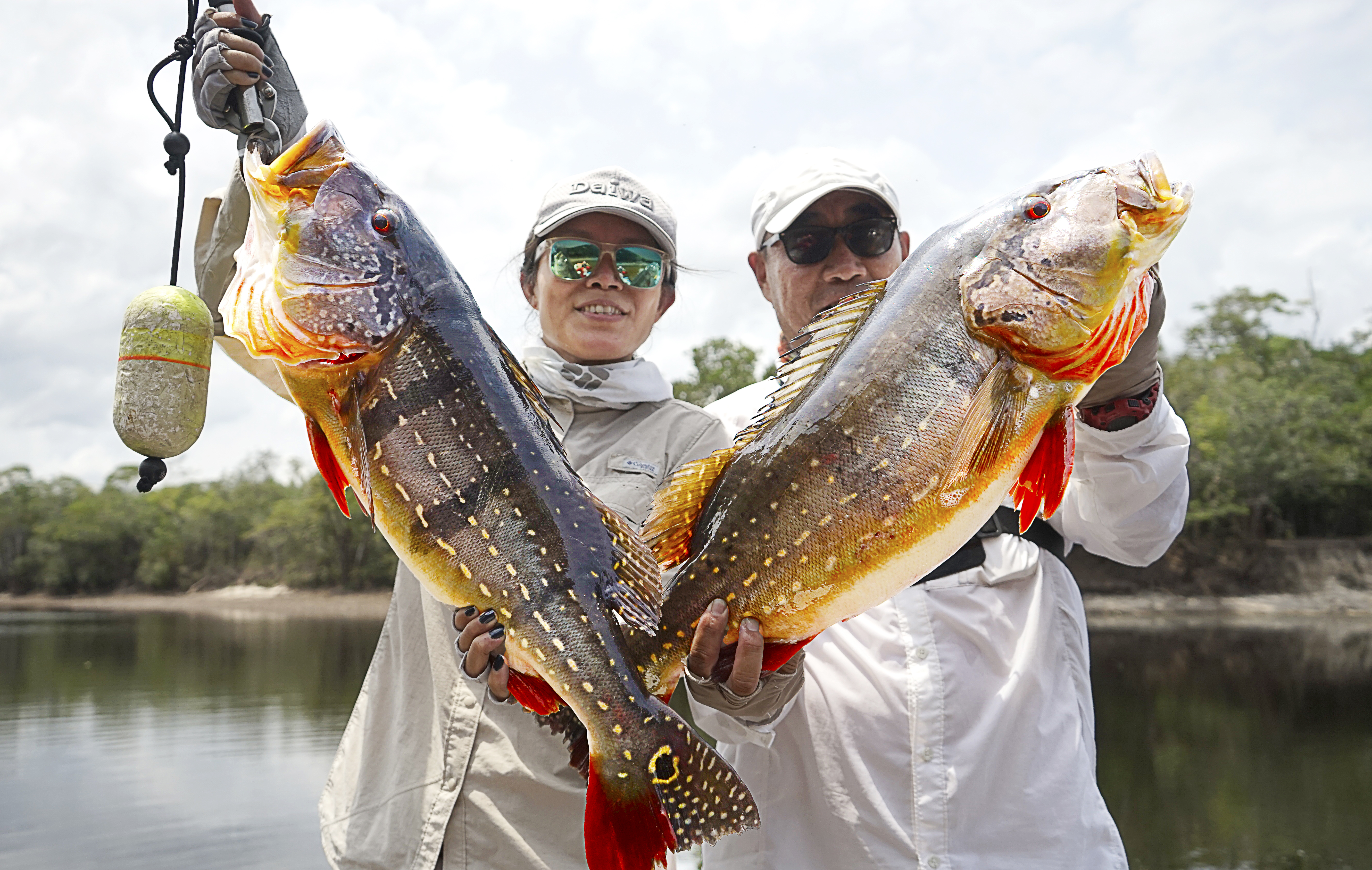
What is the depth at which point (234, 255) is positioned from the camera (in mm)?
3143

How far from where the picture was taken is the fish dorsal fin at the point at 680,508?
2.64 m

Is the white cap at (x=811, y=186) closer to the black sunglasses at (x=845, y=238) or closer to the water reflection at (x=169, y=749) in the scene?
the black sunglasses at (x=845, y=238)

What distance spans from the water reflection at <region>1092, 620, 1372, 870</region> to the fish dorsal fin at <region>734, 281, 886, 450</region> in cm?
1548

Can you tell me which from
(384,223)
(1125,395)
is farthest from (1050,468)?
(384,223)

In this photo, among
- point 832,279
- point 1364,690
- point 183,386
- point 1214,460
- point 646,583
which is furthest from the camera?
point 1214,460

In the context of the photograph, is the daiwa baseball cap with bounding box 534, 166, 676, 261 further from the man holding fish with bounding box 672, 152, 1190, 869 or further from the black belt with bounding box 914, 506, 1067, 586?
the black belt with bounding box 914, 506, 1067, 586

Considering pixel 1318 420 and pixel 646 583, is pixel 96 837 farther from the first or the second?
pixel 1318 420

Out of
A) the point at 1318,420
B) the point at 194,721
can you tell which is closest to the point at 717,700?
the point at 194,721

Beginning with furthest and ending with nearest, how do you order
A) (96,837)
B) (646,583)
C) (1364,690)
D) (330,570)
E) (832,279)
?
1. (330,570)
2. (1364,690)
3. (96,837)
4. (832,279)
5. (646,583)

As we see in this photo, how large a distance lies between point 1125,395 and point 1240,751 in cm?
2211

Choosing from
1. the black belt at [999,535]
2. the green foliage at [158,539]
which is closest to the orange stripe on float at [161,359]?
the black belt at [999,535]

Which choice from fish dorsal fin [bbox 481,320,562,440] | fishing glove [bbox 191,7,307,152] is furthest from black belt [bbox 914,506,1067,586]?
fishing glove [bbox 191,7,307,152]

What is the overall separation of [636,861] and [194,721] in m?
27.3

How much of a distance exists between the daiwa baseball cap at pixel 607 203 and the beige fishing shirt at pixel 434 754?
894 mm
